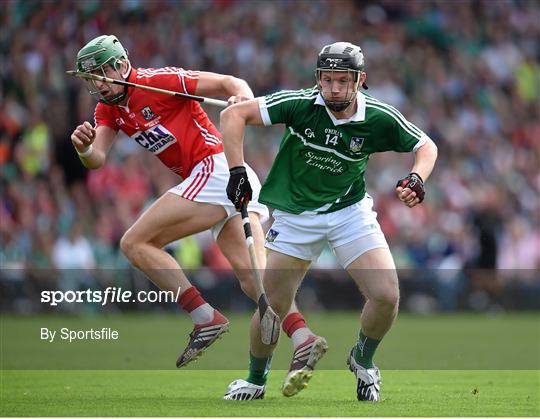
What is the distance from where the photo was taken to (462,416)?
765 cm

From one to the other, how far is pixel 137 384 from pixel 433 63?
517 inches

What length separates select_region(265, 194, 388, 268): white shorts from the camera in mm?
8461

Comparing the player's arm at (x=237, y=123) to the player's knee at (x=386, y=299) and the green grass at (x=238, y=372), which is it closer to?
the player's knee at (x=386, y=299)

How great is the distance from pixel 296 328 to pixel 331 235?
2.42 ft

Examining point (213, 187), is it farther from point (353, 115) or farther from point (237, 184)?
point (353, 115)

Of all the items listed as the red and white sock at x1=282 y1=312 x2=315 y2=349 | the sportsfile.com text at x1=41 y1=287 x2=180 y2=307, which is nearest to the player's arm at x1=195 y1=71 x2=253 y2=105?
the red and white sock at x1=282 y1=312 x2=315 y2=349

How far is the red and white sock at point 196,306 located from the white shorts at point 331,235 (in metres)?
1.05

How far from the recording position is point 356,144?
8430 millimetres

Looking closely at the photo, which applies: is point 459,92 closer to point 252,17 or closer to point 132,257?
point 252,17

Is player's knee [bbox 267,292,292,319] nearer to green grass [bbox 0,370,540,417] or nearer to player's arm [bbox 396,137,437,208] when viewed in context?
green grass [bbox 0,370,540,417]

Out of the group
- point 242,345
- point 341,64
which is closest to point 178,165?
point 341,64

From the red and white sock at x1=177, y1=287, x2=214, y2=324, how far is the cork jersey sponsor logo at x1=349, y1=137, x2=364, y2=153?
179 centimetres

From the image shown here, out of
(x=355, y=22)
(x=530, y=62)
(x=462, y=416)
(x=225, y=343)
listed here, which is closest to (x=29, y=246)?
(x=225, y=343)

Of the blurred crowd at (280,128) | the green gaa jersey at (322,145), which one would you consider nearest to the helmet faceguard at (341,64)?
the green gaa jersey at (322,145)
